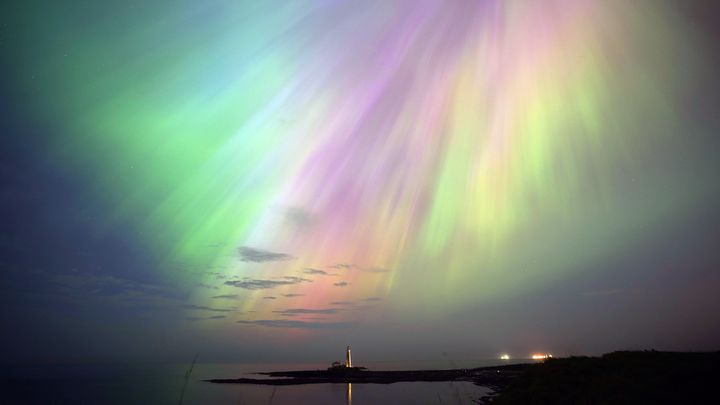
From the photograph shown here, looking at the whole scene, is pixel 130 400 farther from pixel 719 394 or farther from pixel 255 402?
pixel 719 394

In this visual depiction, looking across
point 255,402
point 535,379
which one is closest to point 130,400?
point 255,402

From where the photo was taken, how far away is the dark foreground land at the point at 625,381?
638 inches

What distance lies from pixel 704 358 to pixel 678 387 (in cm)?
431

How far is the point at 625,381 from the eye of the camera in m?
18.0

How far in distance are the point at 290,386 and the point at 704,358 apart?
76.5m

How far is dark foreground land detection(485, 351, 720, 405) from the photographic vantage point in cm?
1620

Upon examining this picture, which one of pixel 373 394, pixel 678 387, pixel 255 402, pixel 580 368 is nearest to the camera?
pixel 678 387

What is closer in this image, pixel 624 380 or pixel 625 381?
pixel 625 381

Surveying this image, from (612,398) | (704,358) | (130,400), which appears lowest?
(130,400)

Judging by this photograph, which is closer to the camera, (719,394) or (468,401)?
(719,394)

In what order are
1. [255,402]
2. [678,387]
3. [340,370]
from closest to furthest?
[678,387] → [255,402] → [340,370]

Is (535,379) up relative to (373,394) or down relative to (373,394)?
up

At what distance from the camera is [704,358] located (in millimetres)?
19172

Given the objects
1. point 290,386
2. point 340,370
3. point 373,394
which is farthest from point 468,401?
point 340,370
